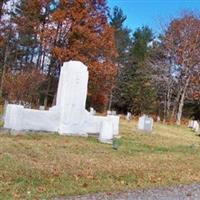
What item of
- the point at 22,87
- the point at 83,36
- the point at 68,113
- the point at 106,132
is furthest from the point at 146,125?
the point at 83,36

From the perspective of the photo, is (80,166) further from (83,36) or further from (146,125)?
(83,36)

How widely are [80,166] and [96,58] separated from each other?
95.3ft

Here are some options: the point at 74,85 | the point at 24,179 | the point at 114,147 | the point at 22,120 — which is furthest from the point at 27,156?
the point at 74,85

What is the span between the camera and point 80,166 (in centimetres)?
1117

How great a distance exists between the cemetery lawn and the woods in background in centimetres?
1969

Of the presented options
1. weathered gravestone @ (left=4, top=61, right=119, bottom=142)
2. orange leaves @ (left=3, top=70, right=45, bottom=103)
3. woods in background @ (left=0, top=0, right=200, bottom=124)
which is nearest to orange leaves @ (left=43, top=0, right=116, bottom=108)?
woods in background @ (left=0, top=0, right=200, bottom=124)

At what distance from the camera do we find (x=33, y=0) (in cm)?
4188

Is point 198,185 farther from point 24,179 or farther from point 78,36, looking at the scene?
point 78,36

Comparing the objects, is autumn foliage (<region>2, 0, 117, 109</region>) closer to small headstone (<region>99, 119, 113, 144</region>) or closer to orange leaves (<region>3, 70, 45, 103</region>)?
orange leaves (<region>3, 70, 45, 103</region>)

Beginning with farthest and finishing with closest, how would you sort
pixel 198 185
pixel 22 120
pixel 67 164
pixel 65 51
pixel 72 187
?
pixel 65 51 → pixel 22 120 → pixel 67 164 → pixel 198 185 → pixel 72 187

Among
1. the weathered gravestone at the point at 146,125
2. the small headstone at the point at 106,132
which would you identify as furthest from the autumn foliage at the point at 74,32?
the small headstone at the point at 106,132

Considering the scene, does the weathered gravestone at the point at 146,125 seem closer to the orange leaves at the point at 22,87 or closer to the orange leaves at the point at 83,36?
the orange leaves at the point at 22,87

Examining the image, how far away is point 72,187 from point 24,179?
3.00ft

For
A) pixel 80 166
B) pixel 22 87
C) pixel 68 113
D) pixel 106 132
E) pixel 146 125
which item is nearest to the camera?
pixel 80 166
